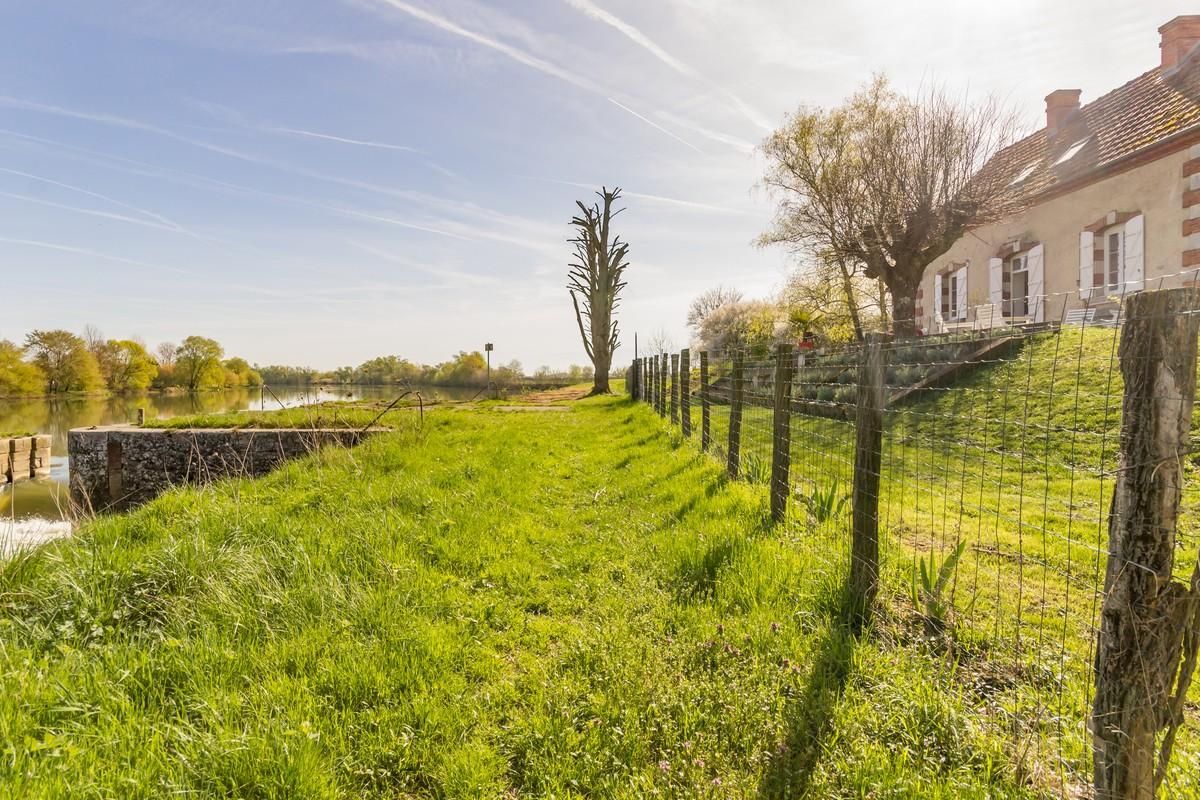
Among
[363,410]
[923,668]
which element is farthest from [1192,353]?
[363,410]

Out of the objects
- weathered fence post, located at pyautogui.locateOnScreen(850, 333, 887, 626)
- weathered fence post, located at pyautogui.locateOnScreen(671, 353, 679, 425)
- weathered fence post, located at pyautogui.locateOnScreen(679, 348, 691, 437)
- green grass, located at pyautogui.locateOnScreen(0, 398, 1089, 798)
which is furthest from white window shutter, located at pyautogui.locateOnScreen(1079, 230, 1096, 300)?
weathered fence post, located at pyautogui.locateOnScreen(850, 333, 887, 626)

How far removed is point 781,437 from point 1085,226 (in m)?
17.9

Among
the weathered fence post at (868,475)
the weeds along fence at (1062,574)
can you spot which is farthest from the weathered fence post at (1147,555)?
the weathered fence post at (868,475)

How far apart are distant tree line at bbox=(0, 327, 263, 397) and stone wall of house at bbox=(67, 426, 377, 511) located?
29.8 metres

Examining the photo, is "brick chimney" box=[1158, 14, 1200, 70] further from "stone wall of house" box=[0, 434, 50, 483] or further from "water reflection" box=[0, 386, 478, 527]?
"stone wall of house" box=[0, 434, 50, 483]

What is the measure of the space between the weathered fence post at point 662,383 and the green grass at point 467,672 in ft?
24.1

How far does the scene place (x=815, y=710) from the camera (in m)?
2.21

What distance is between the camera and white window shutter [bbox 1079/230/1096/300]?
15.5 meters

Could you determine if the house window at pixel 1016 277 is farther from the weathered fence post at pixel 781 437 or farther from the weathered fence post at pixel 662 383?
the weathered fence post at pixel 781 437

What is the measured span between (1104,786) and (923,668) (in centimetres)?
88

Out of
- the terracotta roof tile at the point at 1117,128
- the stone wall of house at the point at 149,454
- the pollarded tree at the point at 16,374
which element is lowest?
the stone wall of house at the point at 149,454

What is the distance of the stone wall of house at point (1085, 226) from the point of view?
1321 centimetres

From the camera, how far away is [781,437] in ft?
14.5

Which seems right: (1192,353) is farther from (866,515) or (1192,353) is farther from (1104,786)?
(866,515)
